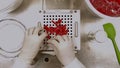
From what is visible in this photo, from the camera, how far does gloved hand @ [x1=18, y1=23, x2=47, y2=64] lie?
3.90ft

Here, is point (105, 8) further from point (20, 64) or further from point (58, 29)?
point (20, 64)

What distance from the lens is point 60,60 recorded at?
1.20 metres

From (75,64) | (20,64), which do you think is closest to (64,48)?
(75,64)

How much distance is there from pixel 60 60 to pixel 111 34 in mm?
305

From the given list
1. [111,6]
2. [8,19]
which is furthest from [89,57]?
[8,19]

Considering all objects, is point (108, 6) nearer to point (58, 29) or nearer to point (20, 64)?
point (58, 29)

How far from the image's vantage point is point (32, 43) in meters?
1.19

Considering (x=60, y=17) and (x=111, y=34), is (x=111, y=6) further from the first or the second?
(x=60, y=17)

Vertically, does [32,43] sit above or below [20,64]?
above

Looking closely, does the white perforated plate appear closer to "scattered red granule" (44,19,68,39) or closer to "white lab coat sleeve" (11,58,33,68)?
"scattered red granule" (44,19,68,39)

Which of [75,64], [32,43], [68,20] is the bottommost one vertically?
[75,64]

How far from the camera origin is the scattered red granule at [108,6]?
1239 mm

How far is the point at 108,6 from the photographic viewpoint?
1.25m

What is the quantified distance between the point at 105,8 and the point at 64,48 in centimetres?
31
